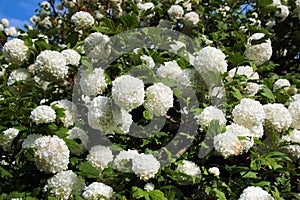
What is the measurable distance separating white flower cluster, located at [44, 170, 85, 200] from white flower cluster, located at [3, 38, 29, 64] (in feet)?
3.32

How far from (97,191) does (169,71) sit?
88 cm

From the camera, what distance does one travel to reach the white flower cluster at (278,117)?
242 cm

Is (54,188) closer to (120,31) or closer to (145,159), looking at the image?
(145,159)

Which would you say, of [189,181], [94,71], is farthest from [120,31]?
[189,181]

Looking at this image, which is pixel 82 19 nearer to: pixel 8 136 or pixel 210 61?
pixel 8 136

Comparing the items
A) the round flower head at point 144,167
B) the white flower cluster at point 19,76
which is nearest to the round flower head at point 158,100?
the round flower head at point 144,167

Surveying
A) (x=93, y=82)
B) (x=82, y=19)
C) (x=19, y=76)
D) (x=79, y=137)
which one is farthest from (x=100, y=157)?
(x=82, y=19)

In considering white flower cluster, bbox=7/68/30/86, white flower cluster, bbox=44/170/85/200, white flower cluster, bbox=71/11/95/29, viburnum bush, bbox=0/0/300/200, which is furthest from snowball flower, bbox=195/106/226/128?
white flower cluster, bbox=71/11/95/29

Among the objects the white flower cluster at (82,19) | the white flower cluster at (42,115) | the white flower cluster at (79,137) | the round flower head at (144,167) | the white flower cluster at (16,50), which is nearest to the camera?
the round flower head at (144,167)

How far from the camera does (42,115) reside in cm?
218

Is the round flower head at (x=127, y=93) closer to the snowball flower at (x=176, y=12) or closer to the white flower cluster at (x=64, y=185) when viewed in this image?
the white flower cluster at (x=64, y=185)

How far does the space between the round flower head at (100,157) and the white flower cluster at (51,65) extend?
1.87ft

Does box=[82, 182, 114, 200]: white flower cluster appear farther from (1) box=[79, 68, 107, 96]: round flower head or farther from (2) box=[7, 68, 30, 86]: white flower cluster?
(2) box=[7, 68, 30, 86]: white flower cluster

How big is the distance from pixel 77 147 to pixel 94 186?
346 mm
